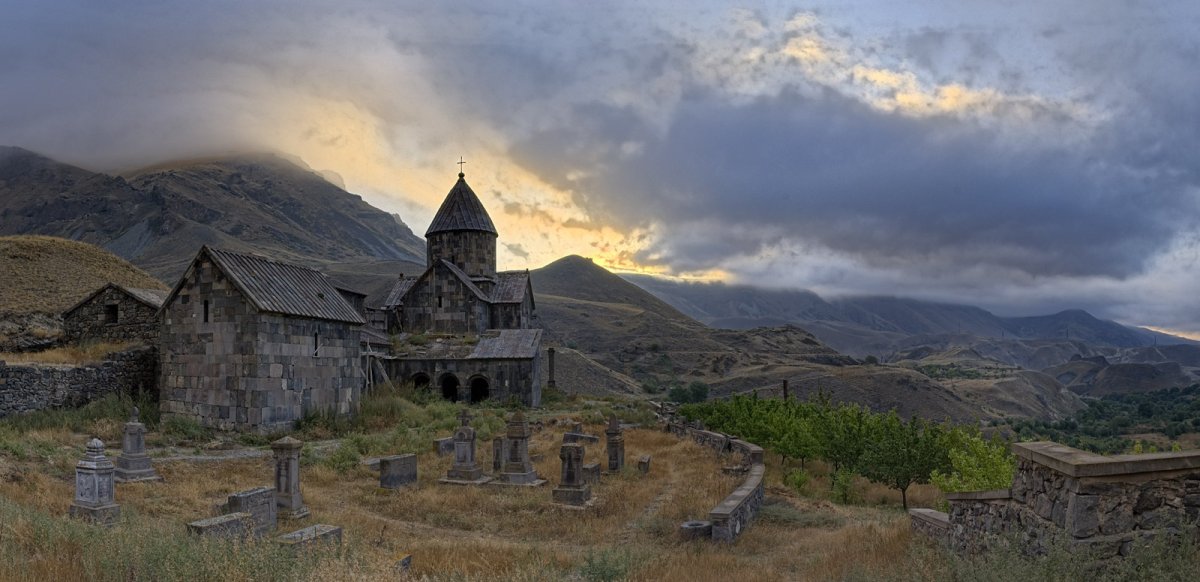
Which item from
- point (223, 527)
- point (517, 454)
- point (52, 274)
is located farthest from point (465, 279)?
point (223, 527)

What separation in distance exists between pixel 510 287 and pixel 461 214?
442 centimetres

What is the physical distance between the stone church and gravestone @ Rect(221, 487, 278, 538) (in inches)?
818

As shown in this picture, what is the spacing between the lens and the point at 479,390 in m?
32.7

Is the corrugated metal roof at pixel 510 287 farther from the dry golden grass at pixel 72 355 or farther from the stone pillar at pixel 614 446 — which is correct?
the stone pillar at pixel 614 446

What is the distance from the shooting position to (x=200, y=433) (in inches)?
744

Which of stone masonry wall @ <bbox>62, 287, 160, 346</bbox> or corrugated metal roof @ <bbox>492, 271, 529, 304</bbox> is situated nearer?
stone masonry wall @ <bbox>62, 287, 160, 346</bbox>

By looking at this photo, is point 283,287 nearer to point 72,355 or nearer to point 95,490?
point 72,355

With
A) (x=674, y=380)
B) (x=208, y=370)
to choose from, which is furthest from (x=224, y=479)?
(x=674, y=380)

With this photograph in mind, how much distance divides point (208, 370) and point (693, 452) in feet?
44.6

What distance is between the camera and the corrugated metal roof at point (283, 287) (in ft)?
66.2

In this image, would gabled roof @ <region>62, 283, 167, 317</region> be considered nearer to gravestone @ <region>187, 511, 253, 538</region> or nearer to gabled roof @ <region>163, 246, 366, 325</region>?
gabled roof @ <region>163, 246, 366, 325</region>

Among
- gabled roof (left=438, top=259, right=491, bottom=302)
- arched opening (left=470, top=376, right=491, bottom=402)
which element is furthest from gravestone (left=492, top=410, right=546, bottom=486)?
gabled roof (left=438, top=259, right=491, bottom=302)

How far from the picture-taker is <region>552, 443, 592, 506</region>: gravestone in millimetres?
13773

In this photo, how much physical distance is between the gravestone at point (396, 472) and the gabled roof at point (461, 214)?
22572 millimetres
